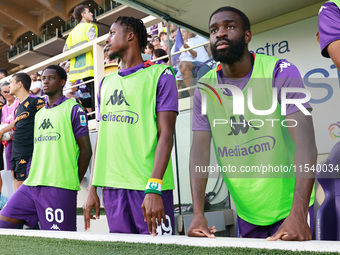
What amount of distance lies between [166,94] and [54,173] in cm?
138

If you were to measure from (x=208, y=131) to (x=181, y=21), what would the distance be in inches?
66.2

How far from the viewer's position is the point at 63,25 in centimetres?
2197

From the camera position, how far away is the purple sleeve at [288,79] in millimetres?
1762

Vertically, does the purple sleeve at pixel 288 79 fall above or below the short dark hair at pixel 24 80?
below

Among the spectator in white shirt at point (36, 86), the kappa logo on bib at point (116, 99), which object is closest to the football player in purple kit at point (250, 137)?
the kappa logo on bib at point (116, 99)

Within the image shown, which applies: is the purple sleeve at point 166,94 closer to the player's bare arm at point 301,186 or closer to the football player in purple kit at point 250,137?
the football player in purple kit at point 250,137

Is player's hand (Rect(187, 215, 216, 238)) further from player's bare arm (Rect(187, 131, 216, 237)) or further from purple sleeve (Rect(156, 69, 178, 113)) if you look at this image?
purple sleeve (Rect(156, 69, 178, 113))

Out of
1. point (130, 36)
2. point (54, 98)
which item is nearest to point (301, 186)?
point (130, 36)

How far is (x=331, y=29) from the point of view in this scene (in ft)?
5.64

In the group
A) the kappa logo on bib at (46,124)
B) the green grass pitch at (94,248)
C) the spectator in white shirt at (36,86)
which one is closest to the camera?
the green grass pitch at (94,248)

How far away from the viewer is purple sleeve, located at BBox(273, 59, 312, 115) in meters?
1.76

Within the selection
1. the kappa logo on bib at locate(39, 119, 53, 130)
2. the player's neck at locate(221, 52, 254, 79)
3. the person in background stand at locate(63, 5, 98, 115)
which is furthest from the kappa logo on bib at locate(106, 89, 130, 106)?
the person in background stand at locate(63, 5, 98, 115)

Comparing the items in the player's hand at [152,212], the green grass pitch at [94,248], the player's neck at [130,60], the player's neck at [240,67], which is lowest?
the green grass pitch at [94,248]

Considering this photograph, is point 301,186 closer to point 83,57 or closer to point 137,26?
point 137,26
